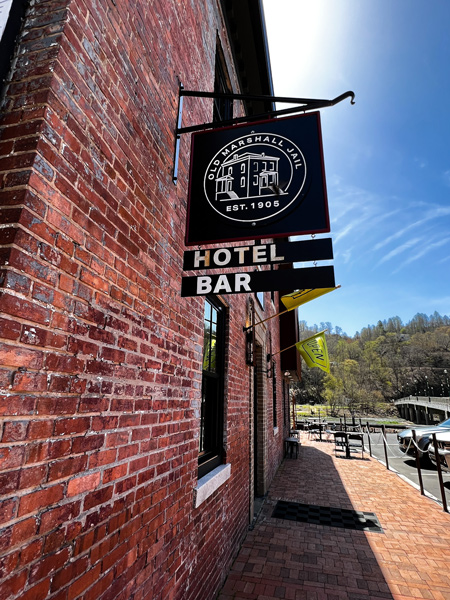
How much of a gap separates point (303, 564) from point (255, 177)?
4719 millimetres

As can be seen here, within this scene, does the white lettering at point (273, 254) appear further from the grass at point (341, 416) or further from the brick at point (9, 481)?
the grass at point (341, 416)

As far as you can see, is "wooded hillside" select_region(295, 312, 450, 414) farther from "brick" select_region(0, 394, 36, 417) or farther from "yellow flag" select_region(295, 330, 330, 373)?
"brick" select_region(0, 394, 36, 417)

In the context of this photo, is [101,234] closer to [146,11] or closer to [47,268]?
[47,268]

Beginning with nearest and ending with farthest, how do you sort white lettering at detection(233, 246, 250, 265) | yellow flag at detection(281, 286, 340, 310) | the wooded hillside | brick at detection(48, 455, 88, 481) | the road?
brick at detection(48, 455, 88, 481) < white lettering at detection(233, 246, 250, 265) < yellow flag at detection(281, 286, 340, 310) < the road < the wooded hillside

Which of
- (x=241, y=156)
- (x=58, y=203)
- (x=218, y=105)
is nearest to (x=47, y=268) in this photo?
(x=58, y=203)

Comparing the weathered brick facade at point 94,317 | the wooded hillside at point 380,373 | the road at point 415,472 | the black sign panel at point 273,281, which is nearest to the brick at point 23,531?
the weathered brick facade at point 94,317

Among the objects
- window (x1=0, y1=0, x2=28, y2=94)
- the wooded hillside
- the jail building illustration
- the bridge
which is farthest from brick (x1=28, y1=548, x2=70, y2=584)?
the wooded hillside

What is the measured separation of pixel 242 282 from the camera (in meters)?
2.13

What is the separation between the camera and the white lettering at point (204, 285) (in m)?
2.28

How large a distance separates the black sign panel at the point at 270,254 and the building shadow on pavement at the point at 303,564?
142 inches

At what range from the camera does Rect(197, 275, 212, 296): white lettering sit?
2282 mm

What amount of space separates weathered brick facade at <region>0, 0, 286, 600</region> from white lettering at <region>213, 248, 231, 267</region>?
0.40 metres

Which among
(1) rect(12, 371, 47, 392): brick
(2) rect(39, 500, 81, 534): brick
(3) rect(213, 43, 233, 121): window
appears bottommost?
(2) rect(39, 500, 81, 534): brick

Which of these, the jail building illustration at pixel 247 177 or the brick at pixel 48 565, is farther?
the jail building illustration at pixel 247 177
